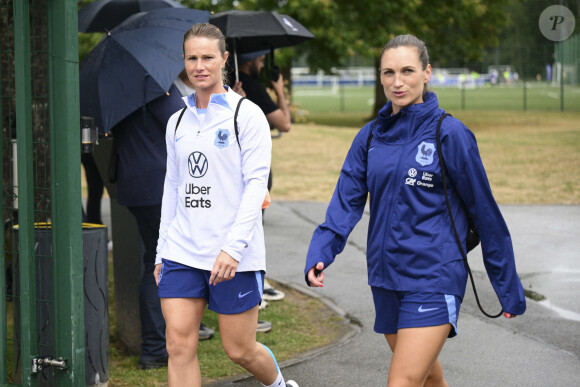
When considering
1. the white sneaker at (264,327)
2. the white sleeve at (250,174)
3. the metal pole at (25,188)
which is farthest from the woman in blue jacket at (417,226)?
the white sneaker at (264,327)

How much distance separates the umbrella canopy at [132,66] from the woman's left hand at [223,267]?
A: 1.69 metres

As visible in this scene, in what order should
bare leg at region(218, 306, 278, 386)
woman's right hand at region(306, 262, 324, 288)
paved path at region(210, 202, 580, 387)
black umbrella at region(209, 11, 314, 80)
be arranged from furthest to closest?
black umbrella at region(209, 11, 314, 80) → paved path at region(210, 202, 580, 387) → bare leg at region(218, 306, 278, 386) → woman's right hand at region(306, 262, 324, 288)

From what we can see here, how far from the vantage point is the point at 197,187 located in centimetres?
402

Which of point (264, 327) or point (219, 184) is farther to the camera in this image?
point (264, 327)

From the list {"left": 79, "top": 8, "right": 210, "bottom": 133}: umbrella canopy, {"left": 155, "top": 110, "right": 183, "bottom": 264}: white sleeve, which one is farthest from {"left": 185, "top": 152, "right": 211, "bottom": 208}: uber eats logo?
{"left": 79, "top": 8, "right": 210, "bottom": 133}: umbrella canopy

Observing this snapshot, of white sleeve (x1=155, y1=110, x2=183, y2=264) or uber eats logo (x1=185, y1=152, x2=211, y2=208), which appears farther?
white sleeve (x1=155, y1=110, x2=183, y2=264)

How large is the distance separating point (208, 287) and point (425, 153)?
122cm

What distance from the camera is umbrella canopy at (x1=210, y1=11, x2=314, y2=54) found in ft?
22.0

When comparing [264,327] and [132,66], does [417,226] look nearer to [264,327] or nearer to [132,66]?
[132,66]

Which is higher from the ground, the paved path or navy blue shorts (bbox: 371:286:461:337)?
navy blue shorts (bbox: 371:286:461:337)

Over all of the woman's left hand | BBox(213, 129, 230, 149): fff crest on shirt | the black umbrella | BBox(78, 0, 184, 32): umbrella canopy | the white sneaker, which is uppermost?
BBox(78, 0, 184, 32): umbrella canopy

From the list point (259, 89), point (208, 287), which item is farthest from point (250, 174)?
point (259, 89)

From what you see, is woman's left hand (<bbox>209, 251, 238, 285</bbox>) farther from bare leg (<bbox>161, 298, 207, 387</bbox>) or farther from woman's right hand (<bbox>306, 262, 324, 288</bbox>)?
woman's right hand (<bbox>306, 262, 324, 288</bbox>)

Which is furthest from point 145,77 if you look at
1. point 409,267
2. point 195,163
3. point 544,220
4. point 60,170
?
point 544,220
